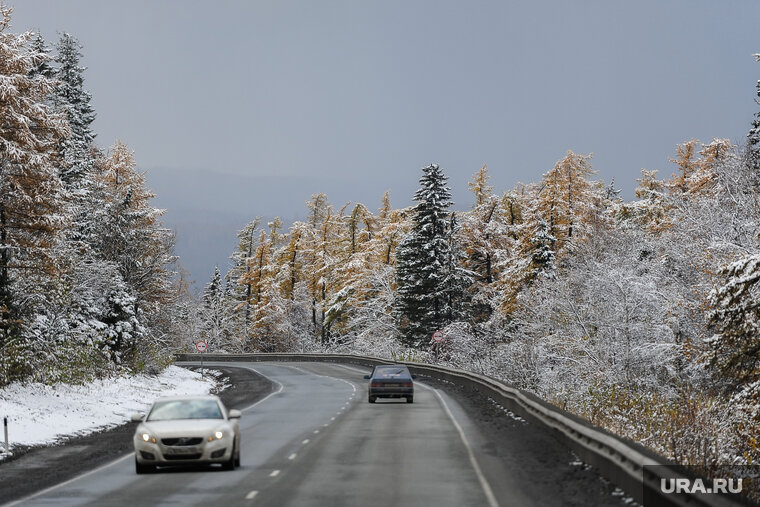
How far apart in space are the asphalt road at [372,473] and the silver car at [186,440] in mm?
306

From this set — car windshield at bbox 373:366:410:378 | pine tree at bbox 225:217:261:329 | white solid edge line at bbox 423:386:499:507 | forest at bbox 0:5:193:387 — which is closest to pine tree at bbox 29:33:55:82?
forest at bbox 0:5:193:387

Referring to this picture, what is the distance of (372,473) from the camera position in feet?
53.3

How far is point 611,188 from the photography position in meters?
102

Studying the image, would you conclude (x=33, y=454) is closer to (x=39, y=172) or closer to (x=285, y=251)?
(x=39, y=172)

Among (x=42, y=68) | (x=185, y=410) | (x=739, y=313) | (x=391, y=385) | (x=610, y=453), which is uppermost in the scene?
(x=42, y=68)

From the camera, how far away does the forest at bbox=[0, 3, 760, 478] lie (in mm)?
24234

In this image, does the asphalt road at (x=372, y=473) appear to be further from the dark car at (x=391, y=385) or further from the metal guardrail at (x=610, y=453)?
the dark car at (x=391, y=385)

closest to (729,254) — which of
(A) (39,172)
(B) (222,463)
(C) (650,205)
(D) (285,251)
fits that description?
(B) (222,463)

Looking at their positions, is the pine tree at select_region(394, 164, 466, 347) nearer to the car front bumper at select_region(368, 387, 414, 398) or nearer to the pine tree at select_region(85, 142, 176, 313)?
the pine tree at select_region(85, 142, 176, 313)

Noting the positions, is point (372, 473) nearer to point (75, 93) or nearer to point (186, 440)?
point (186, 440)

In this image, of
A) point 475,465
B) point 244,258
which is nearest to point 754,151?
point 475,465

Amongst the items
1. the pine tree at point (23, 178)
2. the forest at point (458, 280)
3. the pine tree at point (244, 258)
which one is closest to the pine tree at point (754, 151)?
the forest at point (458, 280)

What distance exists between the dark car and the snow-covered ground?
9.12 meters

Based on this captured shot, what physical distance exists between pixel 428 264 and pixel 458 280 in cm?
246
